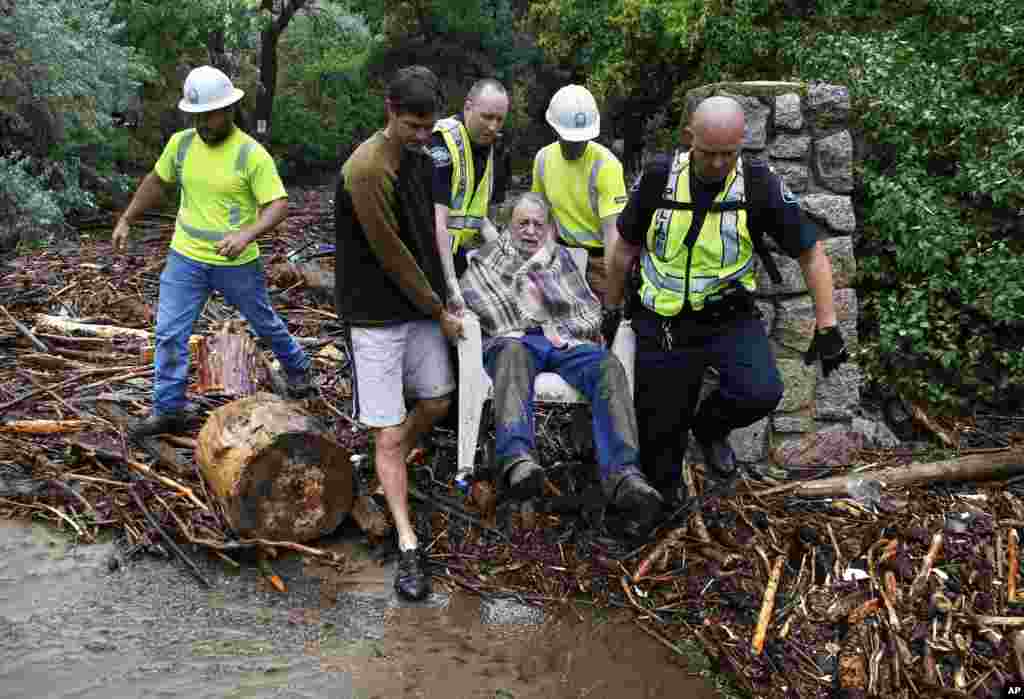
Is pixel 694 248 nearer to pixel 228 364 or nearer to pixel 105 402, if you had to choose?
pixel 228 364

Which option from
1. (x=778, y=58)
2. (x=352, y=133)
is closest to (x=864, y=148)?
(x=778, y=58)

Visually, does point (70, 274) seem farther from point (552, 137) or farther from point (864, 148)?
point (552, 137)

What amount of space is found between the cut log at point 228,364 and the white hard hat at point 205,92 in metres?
1.67

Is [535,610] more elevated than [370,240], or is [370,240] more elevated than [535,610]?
[370,240]

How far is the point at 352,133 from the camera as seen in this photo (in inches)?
858

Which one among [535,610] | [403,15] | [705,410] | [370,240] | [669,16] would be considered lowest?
[535,610]

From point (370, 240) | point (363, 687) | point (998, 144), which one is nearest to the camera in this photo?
point (363, 687)

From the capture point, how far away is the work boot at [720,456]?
5520 millimetres

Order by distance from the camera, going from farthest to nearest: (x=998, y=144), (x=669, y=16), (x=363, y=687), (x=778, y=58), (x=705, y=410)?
(x=669, y=16)
(x=778, y=58)
(x=998, y=144)
(x=705, y=410)
(x=363, y=687)

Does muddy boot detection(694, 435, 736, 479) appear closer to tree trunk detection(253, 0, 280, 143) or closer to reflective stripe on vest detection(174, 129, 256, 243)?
reflective stripe on vest detection(174, 129, 256, 243)

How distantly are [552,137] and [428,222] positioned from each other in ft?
50.1

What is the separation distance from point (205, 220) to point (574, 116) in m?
2.16

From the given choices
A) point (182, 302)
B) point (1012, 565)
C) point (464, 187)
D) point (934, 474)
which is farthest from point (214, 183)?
point (1012, 565)

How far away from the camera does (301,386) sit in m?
6.40
